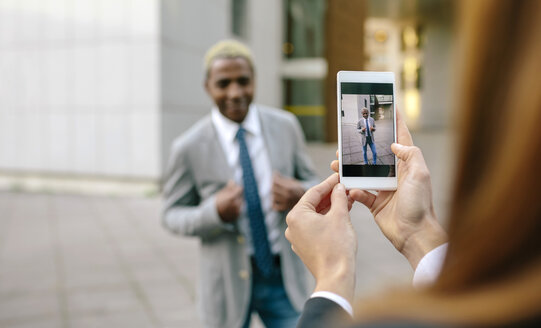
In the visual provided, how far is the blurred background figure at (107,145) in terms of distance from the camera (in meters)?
4.79

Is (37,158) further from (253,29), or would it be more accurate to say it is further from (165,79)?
(253,29)

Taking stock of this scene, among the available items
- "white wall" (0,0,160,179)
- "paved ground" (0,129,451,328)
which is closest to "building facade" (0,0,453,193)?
"white wall" (0,0,160,179)

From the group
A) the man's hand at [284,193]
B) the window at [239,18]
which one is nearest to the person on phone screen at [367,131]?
the man's hand at [284,193]

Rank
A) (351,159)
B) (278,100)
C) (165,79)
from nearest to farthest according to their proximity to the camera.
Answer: (351,159)
(165,79)
(278,100)

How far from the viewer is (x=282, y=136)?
2.59m

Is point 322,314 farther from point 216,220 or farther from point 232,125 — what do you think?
point 232,125

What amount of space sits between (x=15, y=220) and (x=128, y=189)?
8.56 ft

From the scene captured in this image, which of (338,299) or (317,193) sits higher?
(317,193)

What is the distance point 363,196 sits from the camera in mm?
1249

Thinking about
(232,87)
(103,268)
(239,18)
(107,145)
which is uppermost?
(239,18)

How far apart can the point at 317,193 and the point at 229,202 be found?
3.76 ft

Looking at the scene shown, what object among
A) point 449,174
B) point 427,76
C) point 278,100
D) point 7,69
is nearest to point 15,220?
point 7,69

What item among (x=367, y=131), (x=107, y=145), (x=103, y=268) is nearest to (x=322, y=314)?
(x=367, y=131)

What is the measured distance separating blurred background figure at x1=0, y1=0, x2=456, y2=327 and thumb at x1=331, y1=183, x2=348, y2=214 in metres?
3.05
